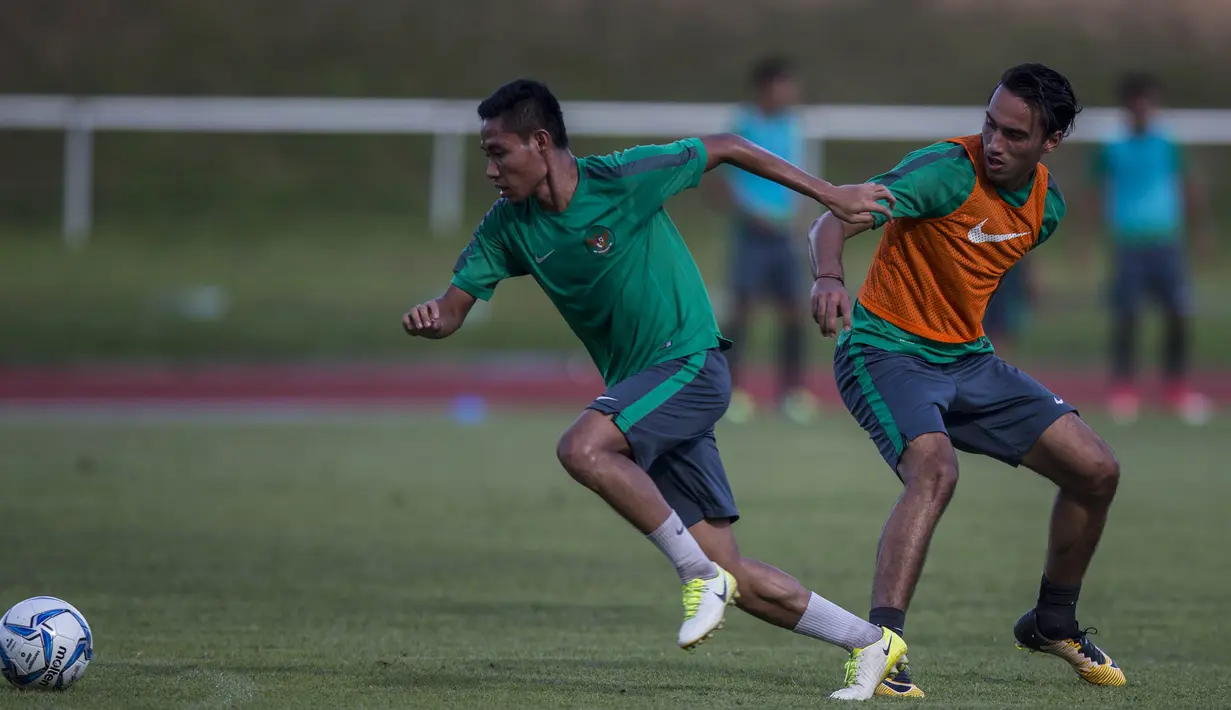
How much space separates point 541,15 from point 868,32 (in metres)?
6.02

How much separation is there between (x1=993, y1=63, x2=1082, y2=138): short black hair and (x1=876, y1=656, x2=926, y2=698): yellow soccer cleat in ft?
6.23

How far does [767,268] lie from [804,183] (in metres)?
9.49

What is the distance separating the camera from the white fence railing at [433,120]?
73.0 feet

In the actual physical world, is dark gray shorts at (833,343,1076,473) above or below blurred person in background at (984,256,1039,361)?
below

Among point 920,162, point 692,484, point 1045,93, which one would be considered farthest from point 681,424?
point 1045,93

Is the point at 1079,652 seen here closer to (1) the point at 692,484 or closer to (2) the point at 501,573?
(1) the point at 692,484

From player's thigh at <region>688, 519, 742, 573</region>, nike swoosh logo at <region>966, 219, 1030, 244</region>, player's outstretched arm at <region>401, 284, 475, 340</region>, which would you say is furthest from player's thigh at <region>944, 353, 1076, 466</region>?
player's outstretched arm at <region>401, 284, 475, 340</region>

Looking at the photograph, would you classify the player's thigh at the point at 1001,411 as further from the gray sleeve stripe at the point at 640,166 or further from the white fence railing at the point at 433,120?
the white fence railing at the point at 433,120

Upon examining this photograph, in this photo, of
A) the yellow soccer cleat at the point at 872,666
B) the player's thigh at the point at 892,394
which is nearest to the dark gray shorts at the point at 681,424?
the player's thigh at the point at 892,394

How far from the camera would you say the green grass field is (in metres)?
5.77

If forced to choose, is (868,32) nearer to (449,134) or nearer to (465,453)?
(449,134)

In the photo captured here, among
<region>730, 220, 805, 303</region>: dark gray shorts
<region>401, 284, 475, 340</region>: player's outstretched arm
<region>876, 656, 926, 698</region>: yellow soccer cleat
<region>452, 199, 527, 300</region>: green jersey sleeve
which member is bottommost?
<region>876, 656, 926, 698</region>: yellow soccer cleat

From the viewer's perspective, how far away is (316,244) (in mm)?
25375

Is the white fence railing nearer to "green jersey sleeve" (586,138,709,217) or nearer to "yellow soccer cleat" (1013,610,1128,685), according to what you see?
"green jersey sleeve" (586,138,709,217)
